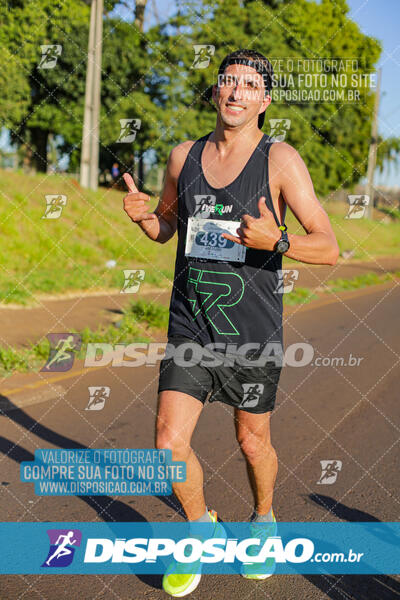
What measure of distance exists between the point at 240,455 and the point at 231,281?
209 cm

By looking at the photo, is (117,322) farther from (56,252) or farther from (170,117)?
(170,117)

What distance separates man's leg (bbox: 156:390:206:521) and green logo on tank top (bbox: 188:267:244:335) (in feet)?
1.16

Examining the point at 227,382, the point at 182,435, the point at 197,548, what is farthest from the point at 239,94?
the point at 197,548

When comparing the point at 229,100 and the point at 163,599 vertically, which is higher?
the point at 229,100

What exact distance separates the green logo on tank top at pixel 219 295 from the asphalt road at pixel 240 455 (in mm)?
1205

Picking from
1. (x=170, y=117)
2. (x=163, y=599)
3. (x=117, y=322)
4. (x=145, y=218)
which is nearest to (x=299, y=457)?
(x=163, y=599)

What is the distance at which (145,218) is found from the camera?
10.4 feet

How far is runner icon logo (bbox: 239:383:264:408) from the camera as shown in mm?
2955

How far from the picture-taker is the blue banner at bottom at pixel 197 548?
122 inches

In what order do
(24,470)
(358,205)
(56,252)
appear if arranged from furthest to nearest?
(56,252) → (358,205) → (24,470)

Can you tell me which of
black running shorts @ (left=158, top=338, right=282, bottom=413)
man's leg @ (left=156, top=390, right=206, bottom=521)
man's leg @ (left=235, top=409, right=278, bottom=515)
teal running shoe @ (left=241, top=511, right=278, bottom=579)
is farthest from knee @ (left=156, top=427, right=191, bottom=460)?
teal running shoe @ (left=241, top=511, right=278, bottom=579)

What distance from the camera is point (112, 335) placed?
7.76m

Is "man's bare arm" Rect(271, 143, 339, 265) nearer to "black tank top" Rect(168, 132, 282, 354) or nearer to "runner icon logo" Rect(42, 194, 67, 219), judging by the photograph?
"black tank top" Rect(168, 132, 282, 354)

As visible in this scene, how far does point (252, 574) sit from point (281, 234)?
161cm
